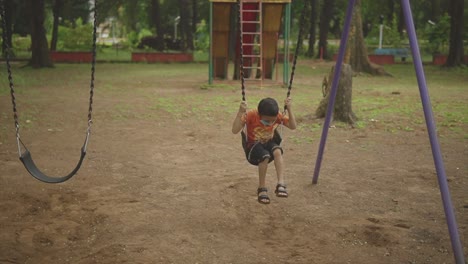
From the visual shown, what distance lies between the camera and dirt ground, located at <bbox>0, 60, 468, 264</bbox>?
14.1 feet

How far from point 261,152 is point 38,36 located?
19.2m

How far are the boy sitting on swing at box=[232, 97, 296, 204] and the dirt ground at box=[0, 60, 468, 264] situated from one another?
452 millimetres

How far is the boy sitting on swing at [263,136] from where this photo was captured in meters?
4.88

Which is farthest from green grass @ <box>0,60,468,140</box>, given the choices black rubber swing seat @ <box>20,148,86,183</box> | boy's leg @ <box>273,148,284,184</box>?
black rubber swing seat @ <box>20,148,86,183</box>

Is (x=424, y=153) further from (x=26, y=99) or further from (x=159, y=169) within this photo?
(x=26, y=99)

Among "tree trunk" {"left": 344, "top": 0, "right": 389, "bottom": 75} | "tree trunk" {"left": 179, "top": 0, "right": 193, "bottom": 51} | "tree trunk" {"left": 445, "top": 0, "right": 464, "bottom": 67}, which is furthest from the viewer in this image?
"tree trunk" {"left": 179, "top": 0, "right": 193, "bottom": 51}

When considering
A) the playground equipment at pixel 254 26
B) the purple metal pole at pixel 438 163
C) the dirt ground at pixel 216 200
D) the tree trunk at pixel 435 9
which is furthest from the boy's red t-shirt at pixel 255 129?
the tree trunk at pixel 435 9

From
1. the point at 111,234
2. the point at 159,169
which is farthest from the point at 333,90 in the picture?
the point at 111,234

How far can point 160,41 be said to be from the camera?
106 ft

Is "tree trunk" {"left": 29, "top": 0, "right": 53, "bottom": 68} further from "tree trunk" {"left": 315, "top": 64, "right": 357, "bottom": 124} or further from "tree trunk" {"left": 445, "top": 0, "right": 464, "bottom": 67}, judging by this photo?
"tree trunk" {"left": 445, "top": 0, "right": 464, "bottom": 67}

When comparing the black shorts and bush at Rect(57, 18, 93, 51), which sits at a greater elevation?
bush at Rect(57, 18, 93, 51)

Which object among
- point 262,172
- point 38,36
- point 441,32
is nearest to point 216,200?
point 262,172

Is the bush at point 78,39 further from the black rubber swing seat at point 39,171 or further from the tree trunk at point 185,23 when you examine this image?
the black rubber swing seat at point 39,171

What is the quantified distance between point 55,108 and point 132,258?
26.3ft
